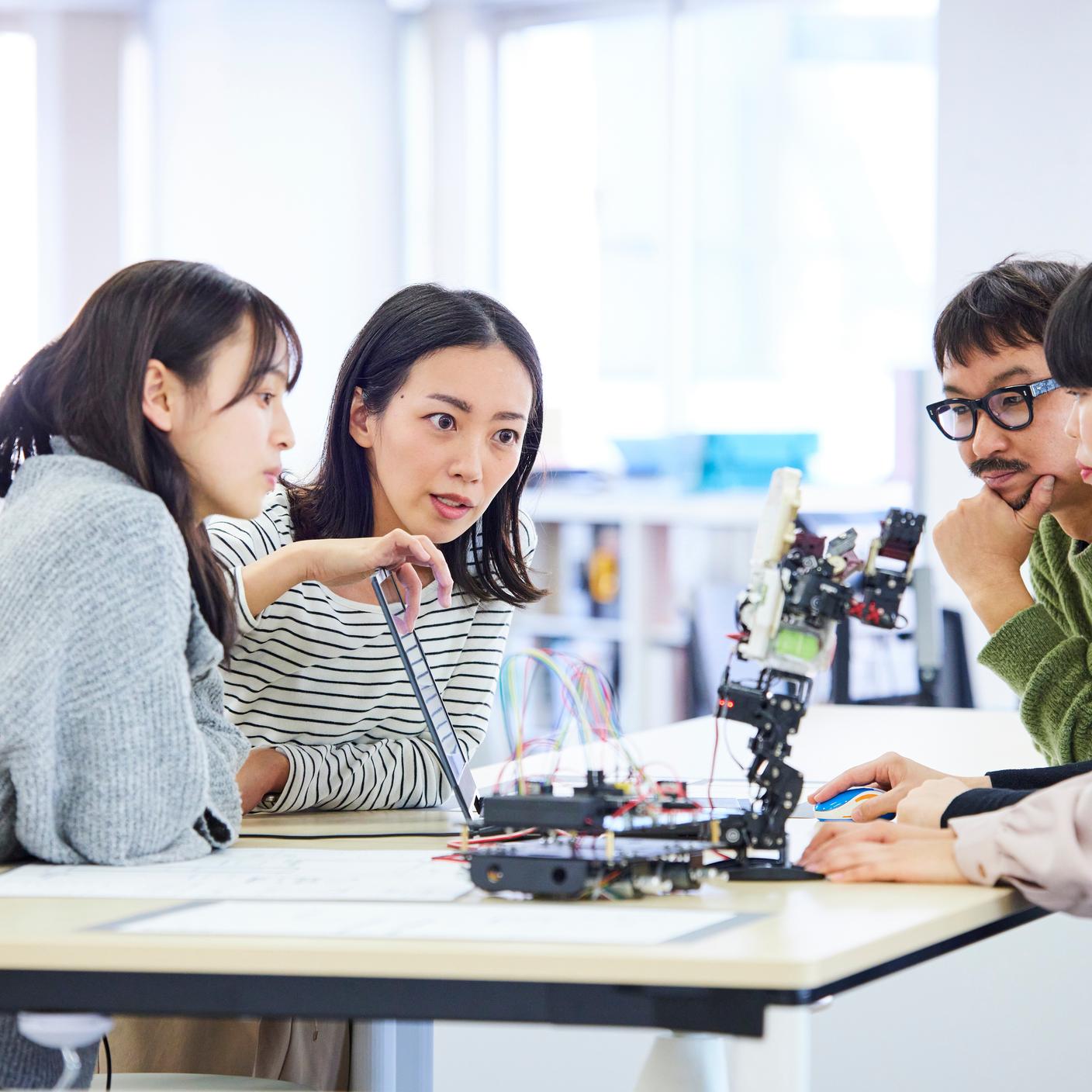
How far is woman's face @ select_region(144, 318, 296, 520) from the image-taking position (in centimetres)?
140

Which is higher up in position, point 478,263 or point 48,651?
point 478,263

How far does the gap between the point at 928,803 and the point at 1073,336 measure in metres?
0.49

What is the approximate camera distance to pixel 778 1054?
0.97 m

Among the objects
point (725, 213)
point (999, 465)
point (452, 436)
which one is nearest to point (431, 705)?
point (452, 436)

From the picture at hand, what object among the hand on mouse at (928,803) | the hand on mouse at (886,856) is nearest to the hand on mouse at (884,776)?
the hand on mouse at (928,803)

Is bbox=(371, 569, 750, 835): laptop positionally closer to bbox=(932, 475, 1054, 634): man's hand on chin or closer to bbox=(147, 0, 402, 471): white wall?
bbox=(932, 475, 1054, 634): man's hand on chin

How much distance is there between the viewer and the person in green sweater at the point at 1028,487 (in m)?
1.83

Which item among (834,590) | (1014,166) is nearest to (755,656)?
(834,590)

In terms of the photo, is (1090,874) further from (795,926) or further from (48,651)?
(48,651)

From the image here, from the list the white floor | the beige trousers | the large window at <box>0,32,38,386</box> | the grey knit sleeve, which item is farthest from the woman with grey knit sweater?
the large window at <box>0,32,38,386</box>

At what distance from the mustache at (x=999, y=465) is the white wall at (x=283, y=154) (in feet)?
12.1

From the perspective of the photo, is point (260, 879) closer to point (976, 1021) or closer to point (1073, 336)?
point (1073, 336)

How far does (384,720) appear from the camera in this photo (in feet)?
6.04

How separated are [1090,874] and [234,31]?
4.93 m
